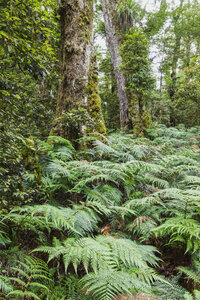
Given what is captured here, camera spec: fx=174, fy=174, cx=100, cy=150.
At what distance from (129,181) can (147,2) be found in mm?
12758

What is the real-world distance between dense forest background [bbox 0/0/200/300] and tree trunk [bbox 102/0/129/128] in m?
1.18

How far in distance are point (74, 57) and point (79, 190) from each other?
298 centimetres

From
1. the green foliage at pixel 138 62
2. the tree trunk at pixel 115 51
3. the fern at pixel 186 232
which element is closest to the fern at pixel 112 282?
the fern at pixel 186 232

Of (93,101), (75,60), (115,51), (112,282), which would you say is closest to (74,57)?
(75,60)

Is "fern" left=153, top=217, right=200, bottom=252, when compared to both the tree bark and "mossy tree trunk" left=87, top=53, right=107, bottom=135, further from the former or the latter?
the tree bark

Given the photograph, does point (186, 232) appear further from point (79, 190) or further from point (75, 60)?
point (75, 60)

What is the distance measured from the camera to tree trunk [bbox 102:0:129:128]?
7074mm

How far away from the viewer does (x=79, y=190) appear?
212cm

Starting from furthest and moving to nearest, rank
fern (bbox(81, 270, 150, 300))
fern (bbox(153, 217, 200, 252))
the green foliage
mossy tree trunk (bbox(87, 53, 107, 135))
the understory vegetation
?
the green foliage
mossy tree trunk (bbox(87, 53, 107, 135))
fern (bbox(153, 217, 200, 252))
the understory vegetation
fern (bbox(81, 270, 150, 300))

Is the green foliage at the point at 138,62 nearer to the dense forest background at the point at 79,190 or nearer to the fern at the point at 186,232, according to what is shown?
the dense forest background at the point at 79,190

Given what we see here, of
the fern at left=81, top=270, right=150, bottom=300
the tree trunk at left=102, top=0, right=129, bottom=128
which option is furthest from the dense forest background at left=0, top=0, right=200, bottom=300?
the tree trunk at left=102, top=0, right=129, bottom=128

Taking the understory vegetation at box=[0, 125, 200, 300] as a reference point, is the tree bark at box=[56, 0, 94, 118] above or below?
above

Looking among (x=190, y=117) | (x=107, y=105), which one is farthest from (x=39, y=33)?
(x=190, y=117)

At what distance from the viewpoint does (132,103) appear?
6715 mm
